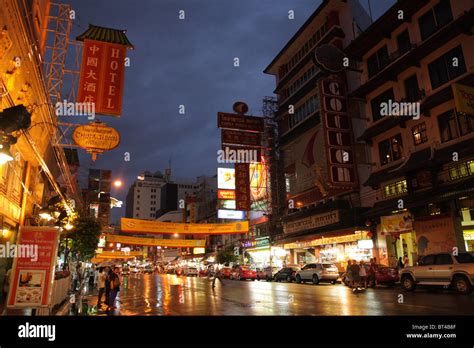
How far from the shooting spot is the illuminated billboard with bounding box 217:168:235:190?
56375 millimetres

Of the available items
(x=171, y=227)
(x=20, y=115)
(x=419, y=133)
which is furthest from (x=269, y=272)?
(x=20, y=115)

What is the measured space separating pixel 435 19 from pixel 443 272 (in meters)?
16.4

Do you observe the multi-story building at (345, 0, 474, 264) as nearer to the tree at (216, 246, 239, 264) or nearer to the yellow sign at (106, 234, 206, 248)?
the tree at (216, 246, 239, 264)

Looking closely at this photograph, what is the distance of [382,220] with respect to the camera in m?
27.7

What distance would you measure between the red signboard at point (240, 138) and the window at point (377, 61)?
60.7 feet

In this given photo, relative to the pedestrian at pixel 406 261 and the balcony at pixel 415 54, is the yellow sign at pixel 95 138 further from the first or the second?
the pedestrian at pixel 406 261

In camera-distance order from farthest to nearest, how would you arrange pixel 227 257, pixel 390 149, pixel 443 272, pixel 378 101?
pixel 227 257
pixel 378 101
pixel 390 149
pixel 443 272

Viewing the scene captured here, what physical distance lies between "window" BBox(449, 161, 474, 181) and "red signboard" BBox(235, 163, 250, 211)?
2826 cm

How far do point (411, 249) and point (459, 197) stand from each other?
26.3ft

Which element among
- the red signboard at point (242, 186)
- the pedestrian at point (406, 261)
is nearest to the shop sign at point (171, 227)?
the red signboard at point (242, 186)

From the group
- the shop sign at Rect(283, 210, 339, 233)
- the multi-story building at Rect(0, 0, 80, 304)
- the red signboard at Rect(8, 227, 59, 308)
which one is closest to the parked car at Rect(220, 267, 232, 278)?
the shop sign at Rect(283, 210, 339, 233)

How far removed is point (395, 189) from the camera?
26969 mm

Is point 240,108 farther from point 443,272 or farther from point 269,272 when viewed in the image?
point 443,272
